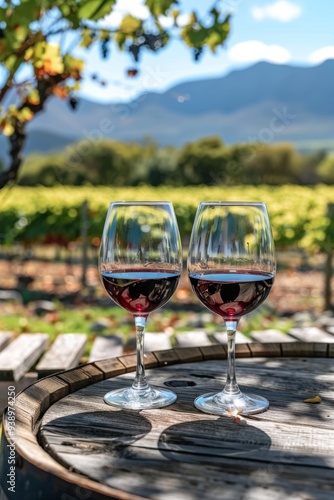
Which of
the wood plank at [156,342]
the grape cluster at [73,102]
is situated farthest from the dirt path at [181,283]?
the wood plank at [156,342]

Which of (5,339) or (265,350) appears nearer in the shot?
(265,350)

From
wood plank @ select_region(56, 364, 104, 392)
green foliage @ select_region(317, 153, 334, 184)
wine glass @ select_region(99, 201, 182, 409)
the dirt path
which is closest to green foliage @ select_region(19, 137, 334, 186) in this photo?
green foliage @ select_region(317, 153, 334, 184)

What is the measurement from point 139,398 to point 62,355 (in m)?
1.80

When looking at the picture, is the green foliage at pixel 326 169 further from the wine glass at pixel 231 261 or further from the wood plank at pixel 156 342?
the wine glass at pixel 231 261

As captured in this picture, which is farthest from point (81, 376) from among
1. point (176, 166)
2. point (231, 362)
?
point (176, 166)

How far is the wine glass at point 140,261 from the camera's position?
1.56 m

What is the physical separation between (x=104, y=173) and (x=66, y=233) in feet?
197

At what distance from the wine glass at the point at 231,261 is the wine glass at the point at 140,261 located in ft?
0.22

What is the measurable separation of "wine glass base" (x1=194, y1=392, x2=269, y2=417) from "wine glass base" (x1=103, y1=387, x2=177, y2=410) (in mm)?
81

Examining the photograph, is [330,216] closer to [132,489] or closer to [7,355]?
[7,355]

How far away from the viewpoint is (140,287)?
1.55 metres

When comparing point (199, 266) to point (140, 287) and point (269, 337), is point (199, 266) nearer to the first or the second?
point (140, 287)

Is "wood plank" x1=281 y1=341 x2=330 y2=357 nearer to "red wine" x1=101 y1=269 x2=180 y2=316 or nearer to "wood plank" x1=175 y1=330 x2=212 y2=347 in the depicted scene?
"red wine" x1=101 y1=269 x2=180 y2=316

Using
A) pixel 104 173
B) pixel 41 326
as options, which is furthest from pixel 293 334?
pixel 104 173
